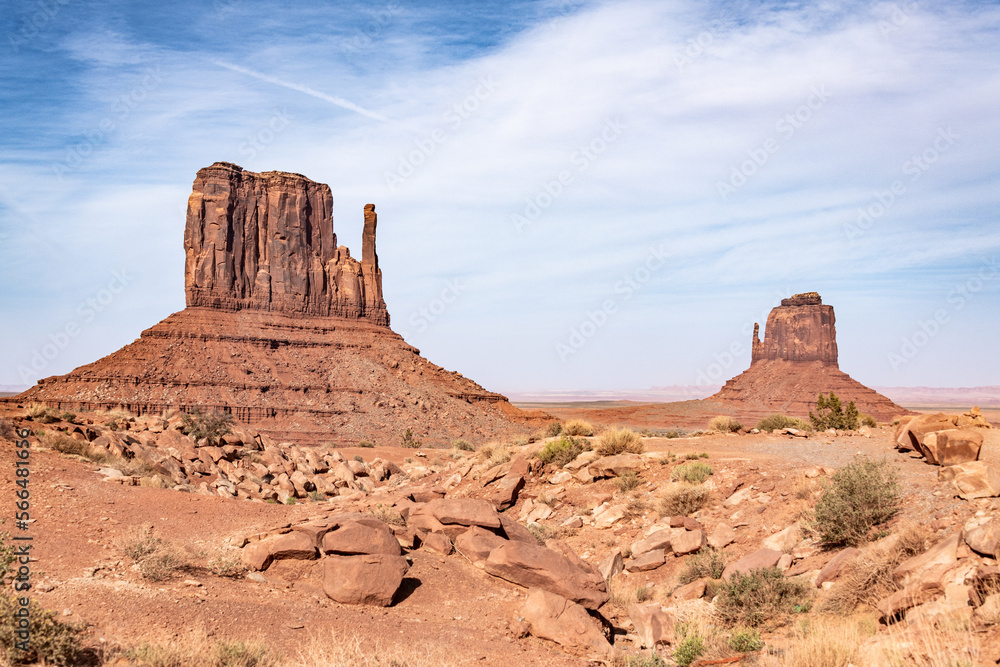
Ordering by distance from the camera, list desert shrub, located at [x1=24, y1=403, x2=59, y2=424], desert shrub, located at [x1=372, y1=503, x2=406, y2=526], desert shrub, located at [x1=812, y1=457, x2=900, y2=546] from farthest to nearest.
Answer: desert shrub, located at [x1=24, y1=403, x2=59, y2=424], desert shrub, located at [x1=372, y1=503, x2=406, y2=526], desert shrub, located at [x1=812, y1=457, x2=900, y2=546]

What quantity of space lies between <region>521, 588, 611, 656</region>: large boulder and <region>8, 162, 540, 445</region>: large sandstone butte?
54.3m

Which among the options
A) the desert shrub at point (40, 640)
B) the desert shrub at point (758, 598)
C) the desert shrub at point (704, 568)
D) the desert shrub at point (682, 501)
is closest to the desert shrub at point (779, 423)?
the desert shrub at point (682, 501)

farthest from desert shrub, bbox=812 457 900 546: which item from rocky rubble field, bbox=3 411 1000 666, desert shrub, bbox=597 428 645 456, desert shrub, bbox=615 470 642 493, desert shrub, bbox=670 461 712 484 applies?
desert shrub, bbox=597 428 645 456

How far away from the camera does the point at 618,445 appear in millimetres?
20828

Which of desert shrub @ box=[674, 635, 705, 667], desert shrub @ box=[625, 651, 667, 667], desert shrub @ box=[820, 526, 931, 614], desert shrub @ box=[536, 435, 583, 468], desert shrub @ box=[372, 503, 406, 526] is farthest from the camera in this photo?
desert shrub @ box=[536, 435, 583, 468]

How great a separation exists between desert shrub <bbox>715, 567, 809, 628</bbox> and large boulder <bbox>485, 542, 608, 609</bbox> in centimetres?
177

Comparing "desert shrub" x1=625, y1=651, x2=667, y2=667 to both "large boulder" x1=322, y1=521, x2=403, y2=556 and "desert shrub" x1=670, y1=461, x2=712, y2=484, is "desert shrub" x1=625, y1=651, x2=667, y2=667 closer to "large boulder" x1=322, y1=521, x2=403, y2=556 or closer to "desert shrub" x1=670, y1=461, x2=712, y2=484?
"large boulder" x1=322, y1=521, x2=403, y2=556

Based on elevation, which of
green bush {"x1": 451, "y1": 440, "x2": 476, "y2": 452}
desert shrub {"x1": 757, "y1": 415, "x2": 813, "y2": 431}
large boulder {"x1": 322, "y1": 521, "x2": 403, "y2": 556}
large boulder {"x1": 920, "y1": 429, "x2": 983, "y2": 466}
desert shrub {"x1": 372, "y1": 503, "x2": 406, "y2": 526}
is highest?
large boulder {"x1": 920, "y1": 429, "x2": 983, "y2": 466}

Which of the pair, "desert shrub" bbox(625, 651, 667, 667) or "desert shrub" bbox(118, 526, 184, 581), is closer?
"desert shrub" bbox(625, 651, 667, 667)

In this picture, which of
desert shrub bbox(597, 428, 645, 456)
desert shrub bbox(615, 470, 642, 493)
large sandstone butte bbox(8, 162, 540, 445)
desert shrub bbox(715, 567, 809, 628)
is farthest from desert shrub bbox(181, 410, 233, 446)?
large sandstone butte bbox(8, 162, 540, 445)

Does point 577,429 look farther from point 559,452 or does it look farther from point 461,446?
point 461,446

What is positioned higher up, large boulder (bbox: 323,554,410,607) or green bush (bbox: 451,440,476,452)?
large boulder (bbox: 323,554,410,607)

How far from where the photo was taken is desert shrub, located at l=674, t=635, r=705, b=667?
8.64 metres

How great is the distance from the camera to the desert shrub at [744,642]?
8828 mm
